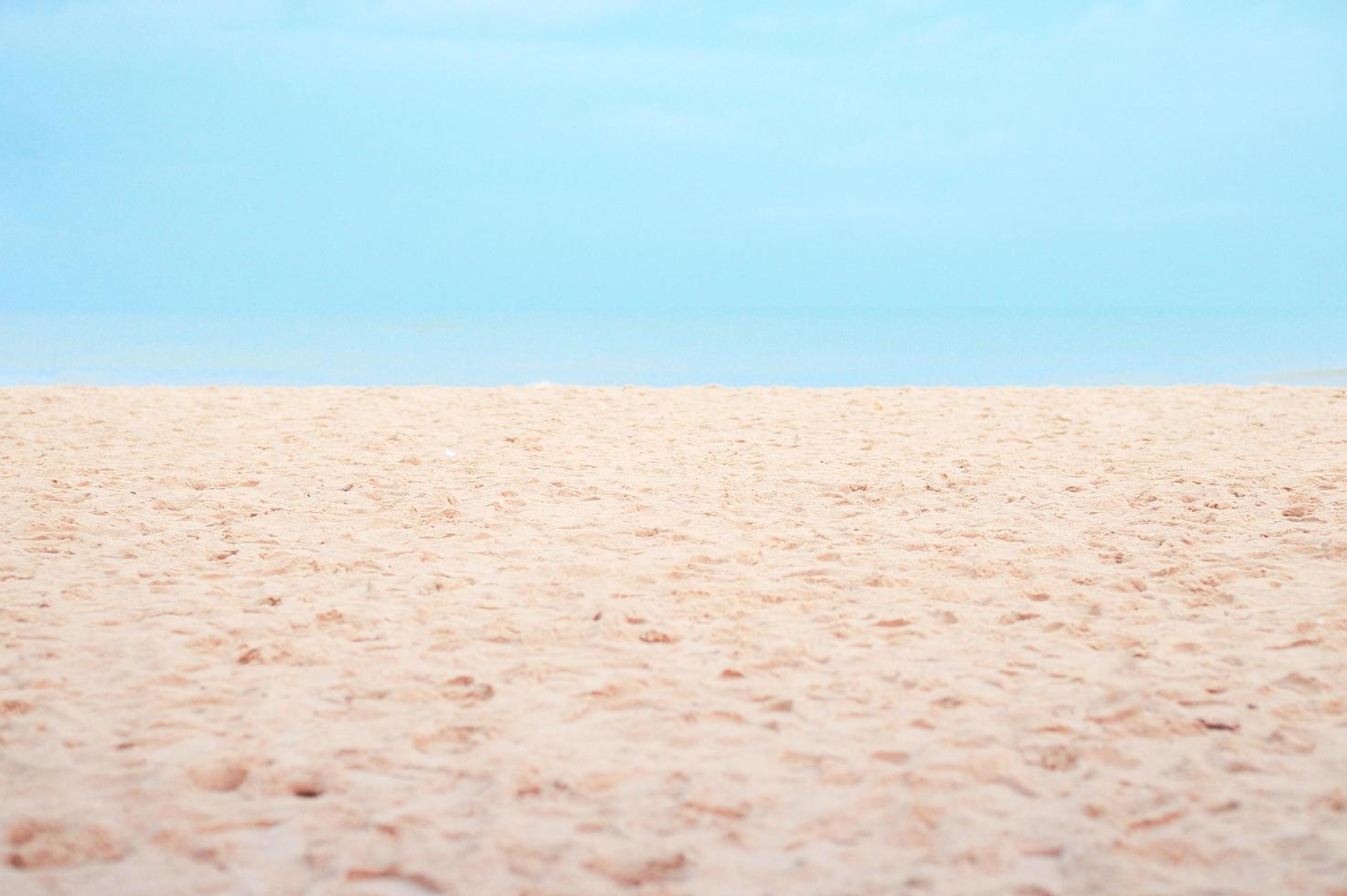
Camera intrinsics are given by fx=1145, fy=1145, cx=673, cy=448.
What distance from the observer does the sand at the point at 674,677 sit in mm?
2334

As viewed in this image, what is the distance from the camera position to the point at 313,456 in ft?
23.0

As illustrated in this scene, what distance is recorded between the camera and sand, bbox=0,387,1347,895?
2.33 metres

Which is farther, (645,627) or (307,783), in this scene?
(645,627)

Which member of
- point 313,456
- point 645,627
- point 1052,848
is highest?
point 313,456

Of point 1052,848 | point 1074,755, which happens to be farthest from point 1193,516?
point 1052,848

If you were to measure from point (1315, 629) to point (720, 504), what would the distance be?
8.86ft

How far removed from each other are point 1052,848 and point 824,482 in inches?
152

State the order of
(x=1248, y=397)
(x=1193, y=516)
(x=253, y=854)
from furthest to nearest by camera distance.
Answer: (x=1248, y=397) < (x=1193, y=516) < (x=253, y=854)

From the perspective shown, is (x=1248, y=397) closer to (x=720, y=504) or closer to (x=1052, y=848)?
(x=720, y=504)

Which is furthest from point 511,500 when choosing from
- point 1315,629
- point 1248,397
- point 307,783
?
point 1248,397

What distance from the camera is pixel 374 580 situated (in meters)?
4.28

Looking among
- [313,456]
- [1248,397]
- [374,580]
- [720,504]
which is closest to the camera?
[374,580]

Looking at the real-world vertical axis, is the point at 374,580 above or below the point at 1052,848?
above

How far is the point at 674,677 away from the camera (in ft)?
10.8
